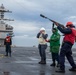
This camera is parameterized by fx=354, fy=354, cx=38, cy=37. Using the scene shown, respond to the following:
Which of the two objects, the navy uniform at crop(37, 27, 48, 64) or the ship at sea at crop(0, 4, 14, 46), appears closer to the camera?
the navy uniform at crop(37, 27, 48, 64)

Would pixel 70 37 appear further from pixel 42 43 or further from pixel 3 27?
pixel 3 27

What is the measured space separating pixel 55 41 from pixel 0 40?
102 meters

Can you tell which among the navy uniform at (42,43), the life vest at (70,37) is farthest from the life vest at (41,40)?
the life vest at (70,37)

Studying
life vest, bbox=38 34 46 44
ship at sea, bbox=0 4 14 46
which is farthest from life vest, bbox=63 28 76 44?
ship at sea, bbox=0 4 14 46

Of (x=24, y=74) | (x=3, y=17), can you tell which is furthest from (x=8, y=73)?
(x=3, y=17)

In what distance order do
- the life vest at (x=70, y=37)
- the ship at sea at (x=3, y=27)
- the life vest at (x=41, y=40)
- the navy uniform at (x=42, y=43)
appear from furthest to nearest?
the ship at sea at (x=3, y=27) < the life vest at (x=41, y=40) < the navy uniform at (x=42, y=43) < the life vest at (x=70, y=37)

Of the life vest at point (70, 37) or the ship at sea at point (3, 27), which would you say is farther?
the ship at sea at point (3, 27)

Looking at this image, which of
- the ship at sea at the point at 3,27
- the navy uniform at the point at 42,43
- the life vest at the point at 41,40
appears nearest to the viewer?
the navy uniform at the point at 42,43

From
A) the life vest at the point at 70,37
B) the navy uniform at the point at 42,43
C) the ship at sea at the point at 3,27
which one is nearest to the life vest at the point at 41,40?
the navy uniform at the point at 42,43

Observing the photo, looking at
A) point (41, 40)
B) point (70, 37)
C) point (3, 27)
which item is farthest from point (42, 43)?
point (3, 27)

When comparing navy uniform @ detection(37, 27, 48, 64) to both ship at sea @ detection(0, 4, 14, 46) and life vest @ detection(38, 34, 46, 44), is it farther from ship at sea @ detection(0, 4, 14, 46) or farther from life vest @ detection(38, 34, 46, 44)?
ship at sea @ detection(0, 4, 14, 46)

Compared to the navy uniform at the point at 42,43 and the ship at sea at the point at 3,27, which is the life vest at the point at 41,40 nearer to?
the navy uniform at the point at 42,43

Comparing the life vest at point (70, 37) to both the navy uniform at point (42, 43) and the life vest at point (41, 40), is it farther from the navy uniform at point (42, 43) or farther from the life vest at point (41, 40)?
the life vest at point (41, 40)

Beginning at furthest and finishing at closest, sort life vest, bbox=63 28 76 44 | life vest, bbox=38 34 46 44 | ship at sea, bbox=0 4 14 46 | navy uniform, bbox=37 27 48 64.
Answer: ship at sea, bbox=0 4 14 46
life vest, bbox=38 34 46 44
navy uniform, bbox=37 27 48 64
life vest, bbox=63 28 76 44
